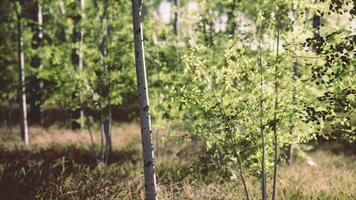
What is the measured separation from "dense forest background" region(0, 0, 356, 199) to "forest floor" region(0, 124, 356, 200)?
6 centimetres

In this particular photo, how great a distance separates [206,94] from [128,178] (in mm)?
4244

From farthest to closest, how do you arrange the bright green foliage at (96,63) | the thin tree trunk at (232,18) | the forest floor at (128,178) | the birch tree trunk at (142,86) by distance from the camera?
the thin tree trunk at (232,18) < the bright green foliage at (96,63) < the forest floor at (128,178) < the birch tree trunk at (142,86)

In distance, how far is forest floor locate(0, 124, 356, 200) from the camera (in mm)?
8992

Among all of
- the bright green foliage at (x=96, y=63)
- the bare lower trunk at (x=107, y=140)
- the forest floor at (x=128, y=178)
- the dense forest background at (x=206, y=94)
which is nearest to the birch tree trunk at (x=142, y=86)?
the dense forest background at (x=206, y=94)

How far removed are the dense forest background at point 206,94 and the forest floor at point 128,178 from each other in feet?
0.20

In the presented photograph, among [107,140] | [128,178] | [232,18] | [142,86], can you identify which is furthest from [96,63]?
→ [142,86]

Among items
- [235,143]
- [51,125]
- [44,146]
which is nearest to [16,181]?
[235,143]

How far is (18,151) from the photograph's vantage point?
14688mm

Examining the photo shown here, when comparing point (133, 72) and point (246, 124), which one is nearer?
point (246, 124)

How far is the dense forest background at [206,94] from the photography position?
6703 millimetres

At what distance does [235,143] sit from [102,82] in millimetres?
6242

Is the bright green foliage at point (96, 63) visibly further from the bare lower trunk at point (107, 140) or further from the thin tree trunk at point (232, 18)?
the thin tree trunk at point (232, 18)

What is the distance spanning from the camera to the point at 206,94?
7434 mm

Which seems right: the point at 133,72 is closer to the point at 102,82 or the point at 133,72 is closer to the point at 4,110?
the point at 102,82
